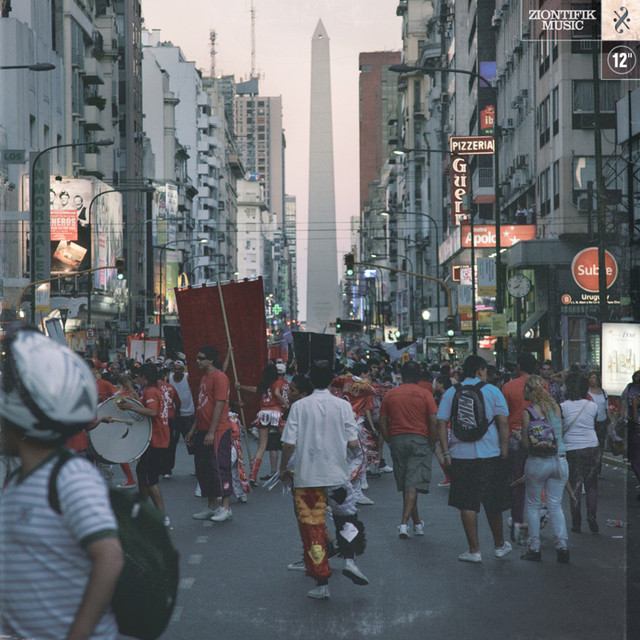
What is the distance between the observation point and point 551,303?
4472cm

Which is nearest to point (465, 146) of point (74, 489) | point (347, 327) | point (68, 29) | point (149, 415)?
point (68, 29)

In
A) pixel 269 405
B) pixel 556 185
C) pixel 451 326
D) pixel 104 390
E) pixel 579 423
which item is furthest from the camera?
pixel 451 326

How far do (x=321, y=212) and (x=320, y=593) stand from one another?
362 feet

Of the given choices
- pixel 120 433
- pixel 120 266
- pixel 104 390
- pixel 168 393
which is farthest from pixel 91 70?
pixel 120 433

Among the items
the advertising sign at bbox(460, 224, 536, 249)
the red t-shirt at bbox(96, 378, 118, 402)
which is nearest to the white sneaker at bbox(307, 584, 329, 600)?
the red t-shirt at bbox(96, 378, 118, 402)

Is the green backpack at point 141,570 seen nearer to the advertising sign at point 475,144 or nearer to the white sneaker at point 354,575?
the white sneaker at point 354,575

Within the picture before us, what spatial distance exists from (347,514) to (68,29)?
59604 mm

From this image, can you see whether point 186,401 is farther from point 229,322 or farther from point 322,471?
point 322,471

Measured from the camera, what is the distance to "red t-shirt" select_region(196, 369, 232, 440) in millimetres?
12312

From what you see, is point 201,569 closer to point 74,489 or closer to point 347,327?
point 74,489

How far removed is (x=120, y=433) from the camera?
13.1 m

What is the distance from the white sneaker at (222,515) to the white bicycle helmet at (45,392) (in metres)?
9.48

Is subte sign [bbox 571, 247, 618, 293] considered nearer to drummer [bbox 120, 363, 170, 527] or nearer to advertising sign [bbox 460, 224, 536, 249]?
advertising sign [bbox 460, 224, 536, 249]

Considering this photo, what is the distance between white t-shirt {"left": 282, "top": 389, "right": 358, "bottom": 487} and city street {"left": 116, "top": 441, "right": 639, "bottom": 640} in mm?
867
